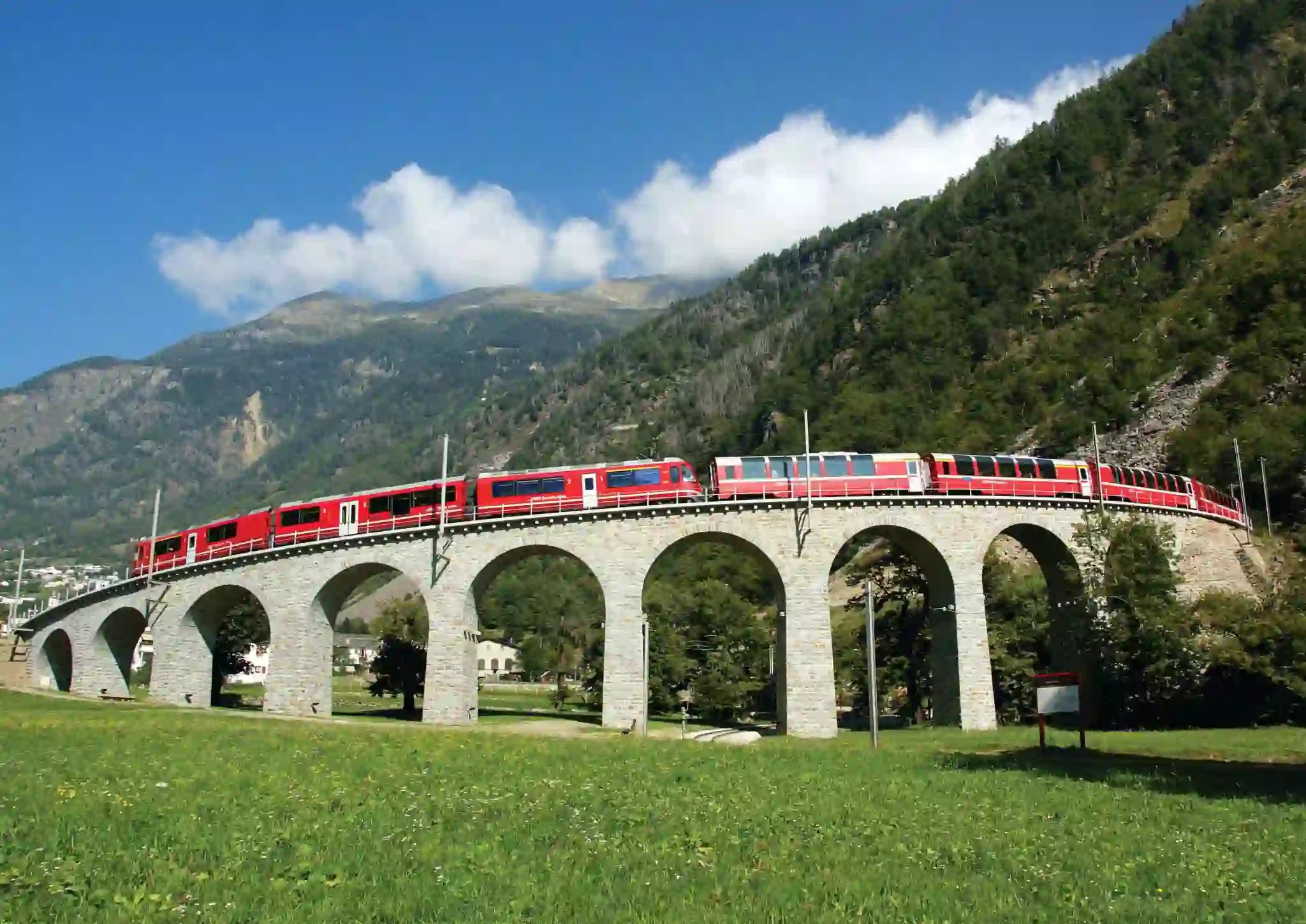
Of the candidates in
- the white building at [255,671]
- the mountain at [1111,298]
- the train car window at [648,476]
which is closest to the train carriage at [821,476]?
the train car window at [648,476]

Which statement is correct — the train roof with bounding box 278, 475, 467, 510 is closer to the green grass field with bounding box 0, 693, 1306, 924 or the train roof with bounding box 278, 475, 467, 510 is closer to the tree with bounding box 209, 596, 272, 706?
the tree with bounding box 209, 596, 272, 706

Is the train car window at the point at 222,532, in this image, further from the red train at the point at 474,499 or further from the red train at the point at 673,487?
the red train at the point at 673,487

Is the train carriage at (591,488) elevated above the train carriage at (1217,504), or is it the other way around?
the train carriage at (1217,504)

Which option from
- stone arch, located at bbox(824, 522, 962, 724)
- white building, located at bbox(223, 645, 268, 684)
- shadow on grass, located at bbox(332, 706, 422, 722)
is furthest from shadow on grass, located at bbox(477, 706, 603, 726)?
white building, located at bbox(223, 645, 268, 684)

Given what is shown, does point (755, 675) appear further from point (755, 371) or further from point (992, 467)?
point (755, 371)

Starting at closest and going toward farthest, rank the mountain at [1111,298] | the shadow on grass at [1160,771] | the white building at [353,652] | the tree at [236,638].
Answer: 1. the shadow on grass at [1160,771]
2. the tree at [236,638]
3. the mountain at [1111,298]
4. the white building at [353,652]

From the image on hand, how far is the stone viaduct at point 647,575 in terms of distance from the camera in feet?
143

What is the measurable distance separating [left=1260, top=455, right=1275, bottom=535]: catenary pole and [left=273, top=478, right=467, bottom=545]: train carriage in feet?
176

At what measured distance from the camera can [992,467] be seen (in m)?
47.8

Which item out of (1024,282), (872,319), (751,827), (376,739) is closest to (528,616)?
(872,319)

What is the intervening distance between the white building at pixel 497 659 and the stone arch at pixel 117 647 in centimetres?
7025

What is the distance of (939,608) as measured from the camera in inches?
1799

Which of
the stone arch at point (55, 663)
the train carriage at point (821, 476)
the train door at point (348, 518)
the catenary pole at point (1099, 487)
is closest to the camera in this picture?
the train carriage at point (821, 476)

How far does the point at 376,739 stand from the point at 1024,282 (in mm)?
115282
